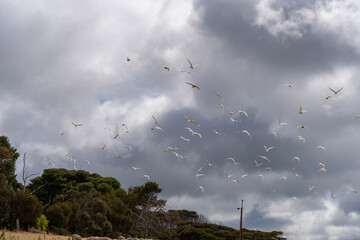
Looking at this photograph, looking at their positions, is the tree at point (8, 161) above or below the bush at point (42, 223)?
above

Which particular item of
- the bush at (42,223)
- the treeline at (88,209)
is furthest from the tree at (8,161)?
the bush at (42,223)

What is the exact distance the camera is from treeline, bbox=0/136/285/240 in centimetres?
4091

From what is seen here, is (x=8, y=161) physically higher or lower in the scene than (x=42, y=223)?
higher

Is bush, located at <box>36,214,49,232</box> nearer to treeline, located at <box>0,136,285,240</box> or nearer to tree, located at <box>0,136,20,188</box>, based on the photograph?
treeline, located at <box>0,136,285,240</box>

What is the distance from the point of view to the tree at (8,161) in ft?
167

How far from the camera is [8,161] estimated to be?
53938 mm

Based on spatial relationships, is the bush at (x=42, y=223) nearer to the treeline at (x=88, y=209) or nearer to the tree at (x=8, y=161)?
the treeline at (x=88, y=209)

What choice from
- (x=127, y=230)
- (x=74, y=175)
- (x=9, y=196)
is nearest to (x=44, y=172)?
(x=74, y=175)

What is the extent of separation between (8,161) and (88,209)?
42.0 feet

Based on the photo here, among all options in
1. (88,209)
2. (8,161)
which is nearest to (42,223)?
(88,209)

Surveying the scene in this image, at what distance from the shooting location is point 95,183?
7000 cm

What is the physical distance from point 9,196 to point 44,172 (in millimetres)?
30624

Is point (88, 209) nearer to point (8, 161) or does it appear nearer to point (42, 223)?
point (42, 223)

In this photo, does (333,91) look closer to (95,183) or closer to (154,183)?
(154,183)
